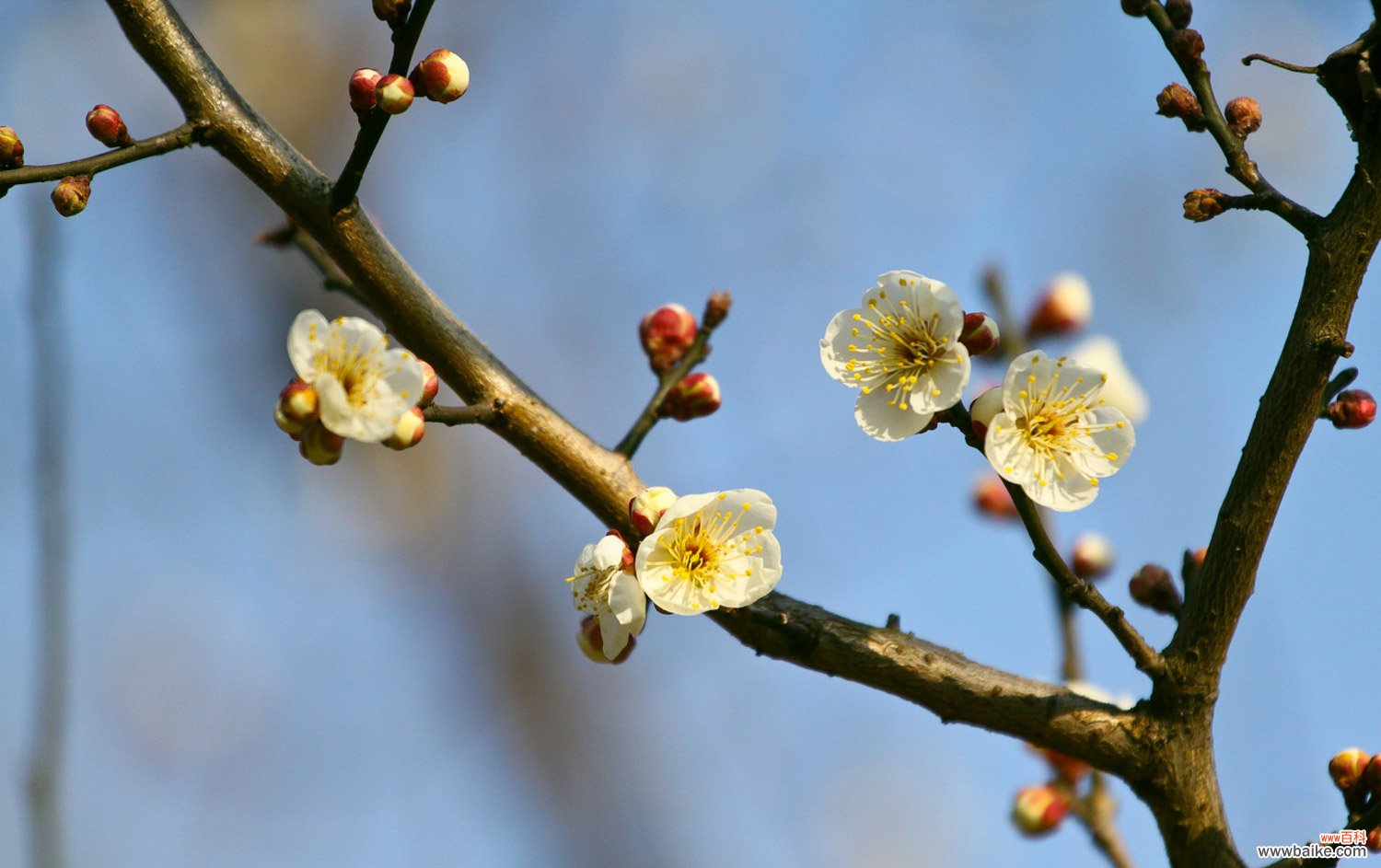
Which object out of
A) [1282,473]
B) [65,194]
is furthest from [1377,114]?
[65,194]

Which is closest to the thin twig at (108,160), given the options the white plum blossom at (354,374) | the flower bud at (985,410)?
the white plum blossom at (354,374)

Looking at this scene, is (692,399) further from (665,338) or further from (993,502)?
(993,502)

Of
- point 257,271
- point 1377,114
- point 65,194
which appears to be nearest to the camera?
point 1377,114

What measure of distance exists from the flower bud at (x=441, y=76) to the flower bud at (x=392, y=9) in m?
0.07

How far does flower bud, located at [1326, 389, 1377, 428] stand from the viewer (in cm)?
148

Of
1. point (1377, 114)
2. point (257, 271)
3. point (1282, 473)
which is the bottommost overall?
point (1282, 473)

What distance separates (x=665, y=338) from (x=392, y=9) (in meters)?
0.70

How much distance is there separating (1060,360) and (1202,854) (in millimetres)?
670

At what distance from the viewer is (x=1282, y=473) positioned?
4.62ft

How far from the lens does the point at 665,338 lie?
1.97 meters

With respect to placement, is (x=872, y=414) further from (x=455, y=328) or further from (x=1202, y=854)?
(x=1202, y=854)

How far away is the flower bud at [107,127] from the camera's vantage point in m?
1.59

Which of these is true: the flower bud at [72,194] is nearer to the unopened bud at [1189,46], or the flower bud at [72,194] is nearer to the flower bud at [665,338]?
the flower bud at [665,338]

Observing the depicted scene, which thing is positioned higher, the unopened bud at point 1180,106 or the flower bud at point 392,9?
the unopened bud at point 1180,106
